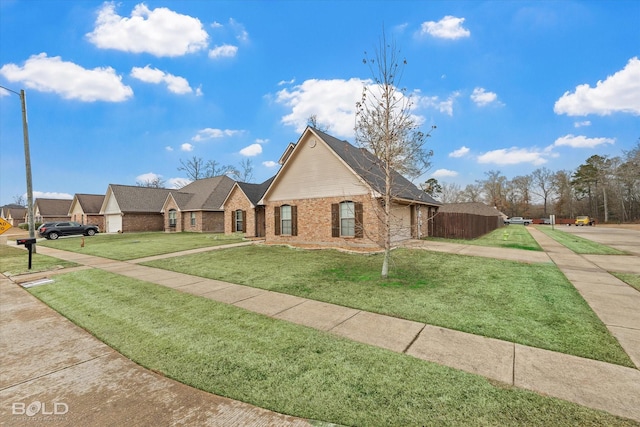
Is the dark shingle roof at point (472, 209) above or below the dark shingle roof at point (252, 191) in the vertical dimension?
below

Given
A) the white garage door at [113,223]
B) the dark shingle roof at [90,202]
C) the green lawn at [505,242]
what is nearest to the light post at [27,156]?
the white garage door at [113,223]

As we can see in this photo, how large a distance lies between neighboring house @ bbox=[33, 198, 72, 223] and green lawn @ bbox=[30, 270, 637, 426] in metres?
52.9

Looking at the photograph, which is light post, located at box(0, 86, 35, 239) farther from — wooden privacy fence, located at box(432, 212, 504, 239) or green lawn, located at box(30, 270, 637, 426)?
wooden privacy fence, located at box(432, 212, 504, 239)

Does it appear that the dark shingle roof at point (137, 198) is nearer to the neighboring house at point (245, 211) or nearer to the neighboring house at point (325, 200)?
the neighboring house at point (245, 211)

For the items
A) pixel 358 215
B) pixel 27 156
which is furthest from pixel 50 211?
pixel 358 215

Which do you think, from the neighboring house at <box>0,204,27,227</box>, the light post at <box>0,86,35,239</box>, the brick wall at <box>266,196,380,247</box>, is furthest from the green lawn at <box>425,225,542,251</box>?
the neighboring house at <box>0,204,27,227</box>

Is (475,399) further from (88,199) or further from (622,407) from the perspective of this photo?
(88,199)

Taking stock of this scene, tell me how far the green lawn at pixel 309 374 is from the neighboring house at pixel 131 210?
97.0 ft

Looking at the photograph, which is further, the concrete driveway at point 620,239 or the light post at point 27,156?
the concrete driveway at point 620,239

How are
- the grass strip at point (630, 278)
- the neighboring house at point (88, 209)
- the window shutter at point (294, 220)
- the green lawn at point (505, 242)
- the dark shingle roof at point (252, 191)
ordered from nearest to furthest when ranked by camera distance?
the grass strip at point (630, 278) → the green lawn at point (505, 242) → the window shutter at point (294, 220) → the dark shingle roof at point (252, 191) → the neighboring house at point (88, 209)

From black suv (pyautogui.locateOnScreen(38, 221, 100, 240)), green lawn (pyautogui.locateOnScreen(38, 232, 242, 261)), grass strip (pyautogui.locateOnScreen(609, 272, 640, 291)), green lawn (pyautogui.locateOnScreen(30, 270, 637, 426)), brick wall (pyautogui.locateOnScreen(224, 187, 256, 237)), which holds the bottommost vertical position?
grass strip (pyautogui.locateOnScreen(609, 272, 640, 291))

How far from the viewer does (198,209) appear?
27.9 m

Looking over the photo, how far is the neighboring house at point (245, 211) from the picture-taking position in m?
21.9

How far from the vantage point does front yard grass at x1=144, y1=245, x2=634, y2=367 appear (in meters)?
4.31
